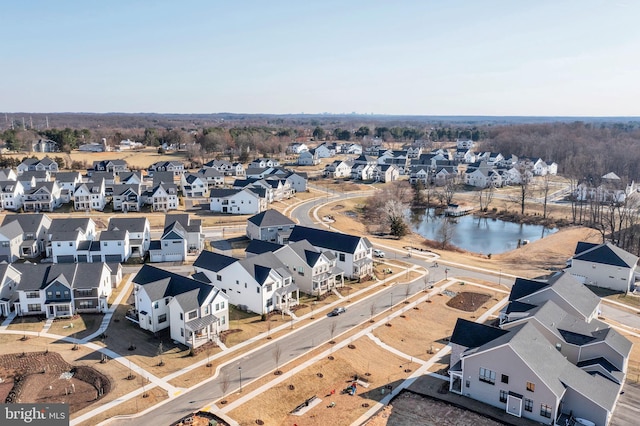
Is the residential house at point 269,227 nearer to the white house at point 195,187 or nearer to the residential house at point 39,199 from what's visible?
the white house at point 195,187

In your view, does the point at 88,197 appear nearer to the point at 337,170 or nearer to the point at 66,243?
the point at 66,243

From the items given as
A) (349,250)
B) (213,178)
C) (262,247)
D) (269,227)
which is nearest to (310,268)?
(349,250)

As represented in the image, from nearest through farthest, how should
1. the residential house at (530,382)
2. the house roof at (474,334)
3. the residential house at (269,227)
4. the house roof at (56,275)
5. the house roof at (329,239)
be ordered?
the residential house at (530,382)
the house roof at (474,334)
the house roof at (56,275)
the house roof at (329,239)
the residential house at (269,227)

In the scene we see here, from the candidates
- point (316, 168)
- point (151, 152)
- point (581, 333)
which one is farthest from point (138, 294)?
point (151, 152)

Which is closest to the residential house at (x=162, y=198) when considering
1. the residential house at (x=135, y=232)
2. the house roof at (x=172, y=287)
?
the residential house at (x=135, y=232)

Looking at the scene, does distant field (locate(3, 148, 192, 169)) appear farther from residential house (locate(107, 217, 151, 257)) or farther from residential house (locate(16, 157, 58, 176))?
residential house (locate(107, 217, 151, 257))

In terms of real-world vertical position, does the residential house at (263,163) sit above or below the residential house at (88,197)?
above
